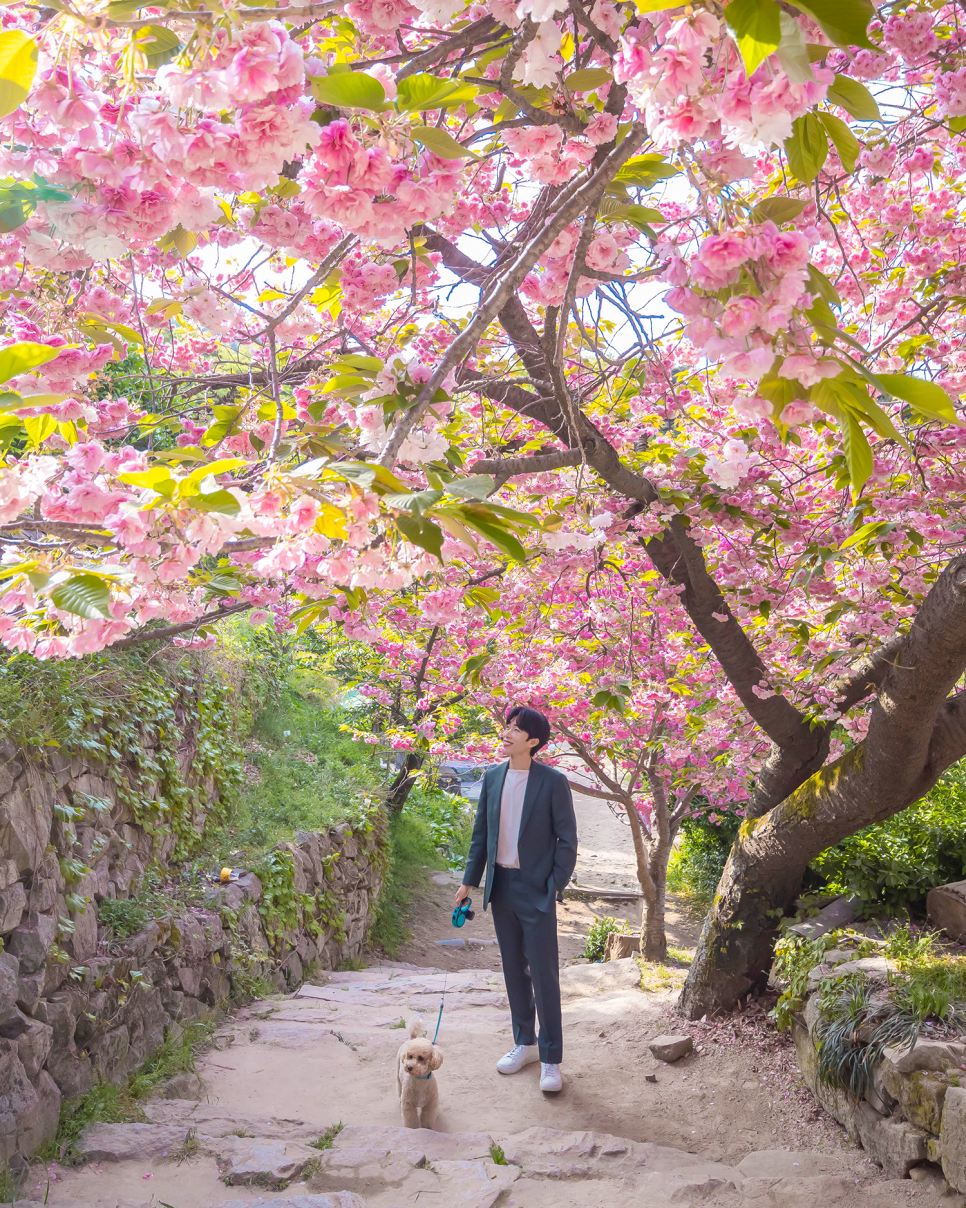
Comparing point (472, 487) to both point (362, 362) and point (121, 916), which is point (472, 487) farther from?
point (121, 916)

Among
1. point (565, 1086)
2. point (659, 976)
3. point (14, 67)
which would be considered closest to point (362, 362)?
point (14, 67)

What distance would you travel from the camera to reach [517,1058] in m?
3.72

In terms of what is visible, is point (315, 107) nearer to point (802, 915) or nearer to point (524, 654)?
point (802, 915)

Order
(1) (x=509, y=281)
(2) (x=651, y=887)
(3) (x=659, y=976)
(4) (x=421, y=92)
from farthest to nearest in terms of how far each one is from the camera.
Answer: (2) (x=651, y=887) < (3) (x=659, y=976) < (1) (x=509, y=281) < (4) (x=421, y=92)

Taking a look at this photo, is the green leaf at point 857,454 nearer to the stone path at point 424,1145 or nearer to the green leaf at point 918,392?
the green leaf at point 918,392

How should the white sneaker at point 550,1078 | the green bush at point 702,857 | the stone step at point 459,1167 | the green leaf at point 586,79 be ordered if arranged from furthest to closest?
the green bush at point 702,857 < the white sneaker at point 550,1078 < the stone step at point 459,1167 < the green leaf at point 586,79

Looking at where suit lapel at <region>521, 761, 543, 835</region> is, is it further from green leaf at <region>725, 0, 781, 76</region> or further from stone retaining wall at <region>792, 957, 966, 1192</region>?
green leaf at <region>725, 0, 781, 76</region>

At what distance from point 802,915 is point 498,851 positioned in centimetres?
173

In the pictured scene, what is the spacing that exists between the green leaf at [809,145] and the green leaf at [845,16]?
331 millimetres

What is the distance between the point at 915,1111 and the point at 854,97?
9.99 ft

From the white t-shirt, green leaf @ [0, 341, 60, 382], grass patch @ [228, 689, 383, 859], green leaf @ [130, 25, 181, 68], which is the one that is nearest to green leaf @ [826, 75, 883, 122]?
green leaf @ [130, 25, 181, 68]

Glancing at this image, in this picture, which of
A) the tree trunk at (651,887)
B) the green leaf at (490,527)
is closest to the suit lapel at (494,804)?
the green leaf at (490,527)

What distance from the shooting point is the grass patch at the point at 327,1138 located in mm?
2988

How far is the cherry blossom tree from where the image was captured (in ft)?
3.46
